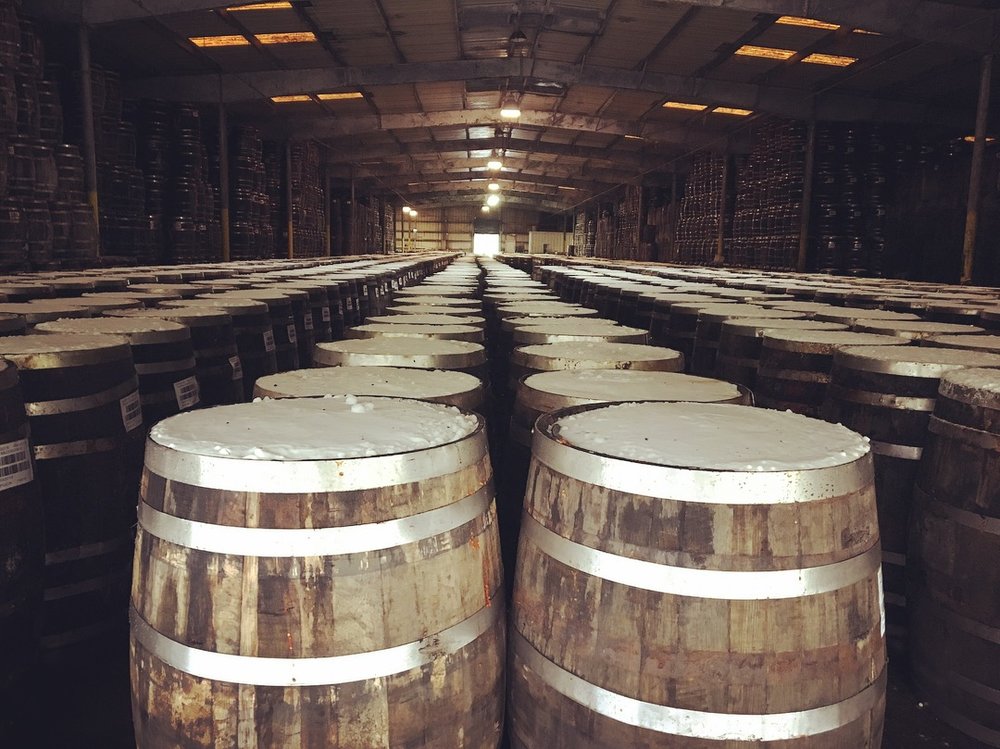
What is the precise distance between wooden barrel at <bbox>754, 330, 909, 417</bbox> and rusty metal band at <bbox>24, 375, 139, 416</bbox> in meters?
2.70

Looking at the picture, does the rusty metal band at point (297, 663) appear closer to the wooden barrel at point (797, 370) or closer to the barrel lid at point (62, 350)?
the barrel lid at point (62, 350)

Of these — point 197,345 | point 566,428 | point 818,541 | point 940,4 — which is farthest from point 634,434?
point 940,4

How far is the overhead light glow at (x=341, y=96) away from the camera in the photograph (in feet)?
62.0

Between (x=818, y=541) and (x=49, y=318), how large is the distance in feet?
12.5

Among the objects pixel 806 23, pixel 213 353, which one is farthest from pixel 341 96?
pixel 213 353

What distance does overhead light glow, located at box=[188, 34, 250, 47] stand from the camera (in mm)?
13797

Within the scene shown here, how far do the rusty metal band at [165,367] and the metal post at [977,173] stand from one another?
1249cm

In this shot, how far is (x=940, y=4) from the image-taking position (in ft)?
36.9

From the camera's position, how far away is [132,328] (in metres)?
3.11

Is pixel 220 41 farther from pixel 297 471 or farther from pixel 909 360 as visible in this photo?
pixel 297 471

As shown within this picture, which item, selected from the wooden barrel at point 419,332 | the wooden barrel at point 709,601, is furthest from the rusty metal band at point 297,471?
the wooden barrel at point 419,332

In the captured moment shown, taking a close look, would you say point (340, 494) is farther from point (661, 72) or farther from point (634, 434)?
point (661, 72)

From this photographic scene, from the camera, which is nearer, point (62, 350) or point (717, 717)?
point (717, 717)

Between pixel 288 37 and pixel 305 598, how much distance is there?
15.2m
